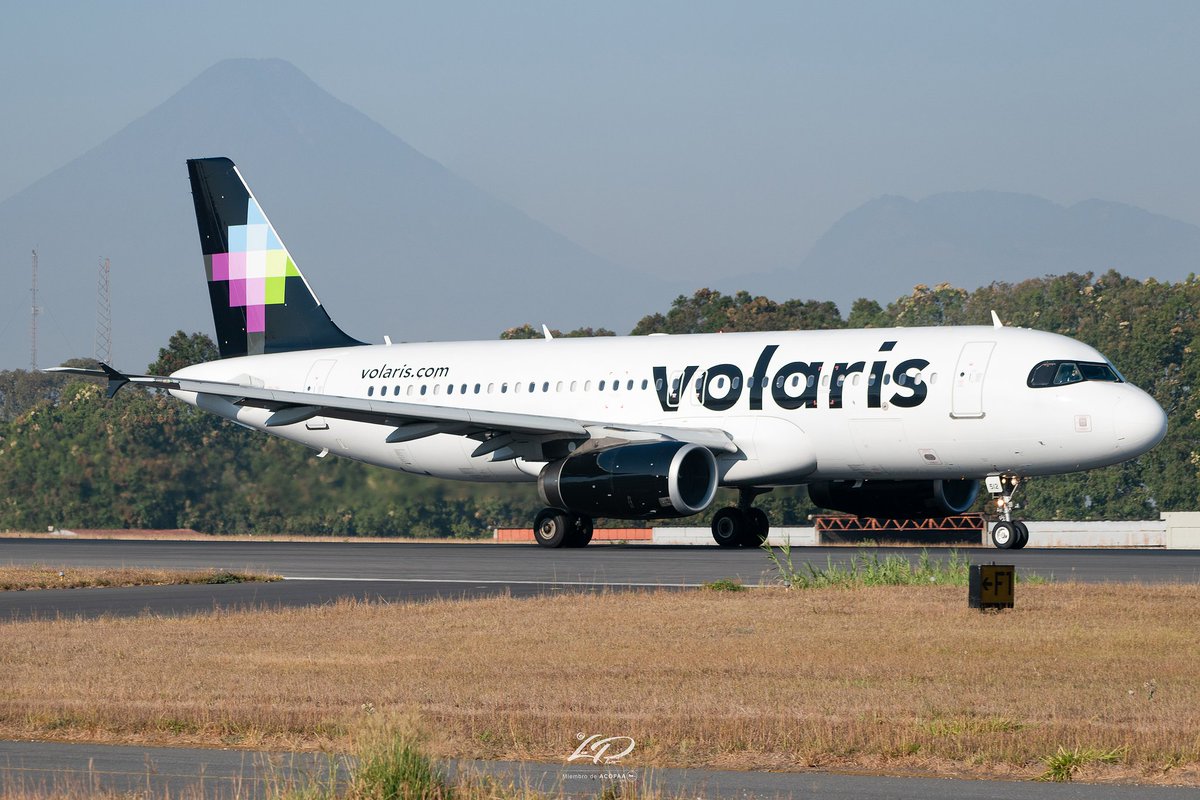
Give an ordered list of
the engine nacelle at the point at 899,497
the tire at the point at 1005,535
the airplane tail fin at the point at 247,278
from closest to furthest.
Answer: the tire at the point at 1005,535 → the engine nacelle at the point at 899,497 → the airplane tail fin at the point at 247,278

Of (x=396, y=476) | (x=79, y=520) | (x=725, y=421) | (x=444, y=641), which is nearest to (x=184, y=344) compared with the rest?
(x=79, y=520)

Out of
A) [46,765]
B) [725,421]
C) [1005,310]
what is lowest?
[46,765]

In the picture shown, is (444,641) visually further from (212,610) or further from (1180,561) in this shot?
(1180,561)

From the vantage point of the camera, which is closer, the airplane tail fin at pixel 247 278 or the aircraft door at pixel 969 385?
the aircraft door at pixel 969 385

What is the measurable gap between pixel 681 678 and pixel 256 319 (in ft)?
102

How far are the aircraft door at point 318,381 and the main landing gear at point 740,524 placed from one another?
1007cm

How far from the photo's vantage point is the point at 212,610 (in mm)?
21953

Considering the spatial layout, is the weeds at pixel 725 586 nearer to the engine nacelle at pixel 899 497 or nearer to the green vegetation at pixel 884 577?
the green vegetation at pixel 884 577

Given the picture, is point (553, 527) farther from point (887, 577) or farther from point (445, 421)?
point (887, 577)

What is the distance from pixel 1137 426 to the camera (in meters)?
32.3

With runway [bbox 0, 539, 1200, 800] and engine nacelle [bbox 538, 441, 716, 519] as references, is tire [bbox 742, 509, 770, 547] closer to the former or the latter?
runway [bbox 0, 539, 1200, 800]

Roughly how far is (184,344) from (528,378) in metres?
50.7

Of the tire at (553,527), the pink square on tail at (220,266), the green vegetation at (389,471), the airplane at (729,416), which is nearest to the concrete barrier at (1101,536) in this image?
the green vegetation at (389,471)

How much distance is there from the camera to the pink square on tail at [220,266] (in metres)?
44.8
